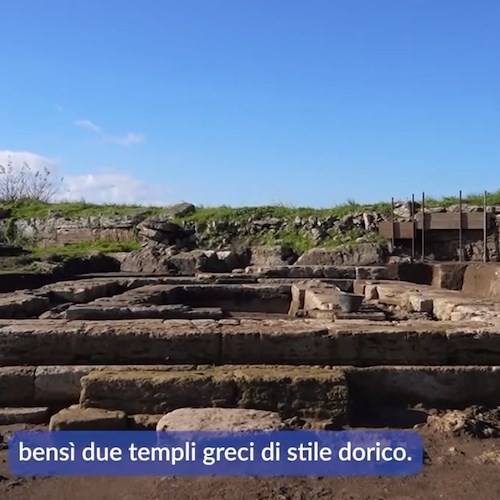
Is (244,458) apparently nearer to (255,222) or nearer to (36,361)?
(36,361)

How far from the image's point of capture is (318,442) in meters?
4.11

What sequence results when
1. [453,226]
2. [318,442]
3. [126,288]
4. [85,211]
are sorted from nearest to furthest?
[318,442], [126,288], [453,226], [85,211]

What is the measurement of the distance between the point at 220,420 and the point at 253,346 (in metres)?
1.16

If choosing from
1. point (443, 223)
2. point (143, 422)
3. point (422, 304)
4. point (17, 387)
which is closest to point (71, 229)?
point (443, 223)

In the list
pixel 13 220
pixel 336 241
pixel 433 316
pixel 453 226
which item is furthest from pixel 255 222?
pixel 433 316

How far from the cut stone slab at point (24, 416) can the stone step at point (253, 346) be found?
54cm

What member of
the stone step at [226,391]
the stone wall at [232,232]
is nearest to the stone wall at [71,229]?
the stone wall at [232,232]

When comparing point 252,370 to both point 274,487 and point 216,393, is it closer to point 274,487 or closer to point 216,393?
point 216,393

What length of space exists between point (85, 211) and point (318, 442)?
20397 mm

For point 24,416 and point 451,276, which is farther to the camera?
point 451,276

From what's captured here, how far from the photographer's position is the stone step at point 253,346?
17.0ft

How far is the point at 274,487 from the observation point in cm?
359

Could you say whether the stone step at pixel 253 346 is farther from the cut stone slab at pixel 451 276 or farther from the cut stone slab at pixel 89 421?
the cut stone slab at pixel 451 276

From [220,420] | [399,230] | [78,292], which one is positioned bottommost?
[220,420]
